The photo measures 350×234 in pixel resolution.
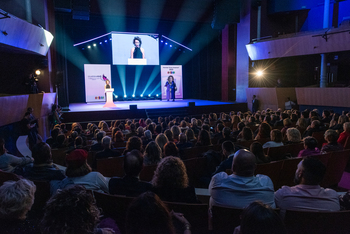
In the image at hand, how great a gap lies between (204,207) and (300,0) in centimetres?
1417

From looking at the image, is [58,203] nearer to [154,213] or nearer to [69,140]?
[154,213]

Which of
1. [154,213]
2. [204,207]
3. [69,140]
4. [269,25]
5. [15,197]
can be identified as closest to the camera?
[154,213]

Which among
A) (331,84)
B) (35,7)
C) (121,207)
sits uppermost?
(35,7)

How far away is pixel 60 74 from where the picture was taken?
11023mm

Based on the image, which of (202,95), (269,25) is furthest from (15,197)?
(202,95)

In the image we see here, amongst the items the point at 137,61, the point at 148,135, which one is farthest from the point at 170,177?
the point at 137,61

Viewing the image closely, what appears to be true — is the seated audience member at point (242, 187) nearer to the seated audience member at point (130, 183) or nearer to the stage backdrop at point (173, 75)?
the seated audience member at point (130, 183)

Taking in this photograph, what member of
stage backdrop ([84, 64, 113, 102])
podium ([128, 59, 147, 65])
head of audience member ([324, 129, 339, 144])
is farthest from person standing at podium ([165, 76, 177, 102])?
head of audience member ([324, 129, 339, 144])

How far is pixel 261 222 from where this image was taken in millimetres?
1021

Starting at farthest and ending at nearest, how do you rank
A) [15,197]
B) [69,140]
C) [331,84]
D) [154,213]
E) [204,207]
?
1. [331,84]
2. [69,140]
3. [204,207]
4. [15,197]
5. [154,213]

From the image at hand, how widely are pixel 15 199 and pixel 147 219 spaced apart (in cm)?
95

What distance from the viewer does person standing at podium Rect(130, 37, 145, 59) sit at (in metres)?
14.7

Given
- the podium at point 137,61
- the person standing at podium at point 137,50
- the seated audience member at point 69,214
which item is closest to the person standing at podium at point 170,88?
the podium at point 137,61

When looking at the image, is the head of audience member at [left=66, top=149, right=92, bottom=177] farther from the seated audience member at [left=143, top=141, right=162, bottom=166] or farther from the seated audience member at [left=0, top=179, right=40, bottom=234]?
the seated audience member at [left=143, top=141, right=162, bottom=166]
